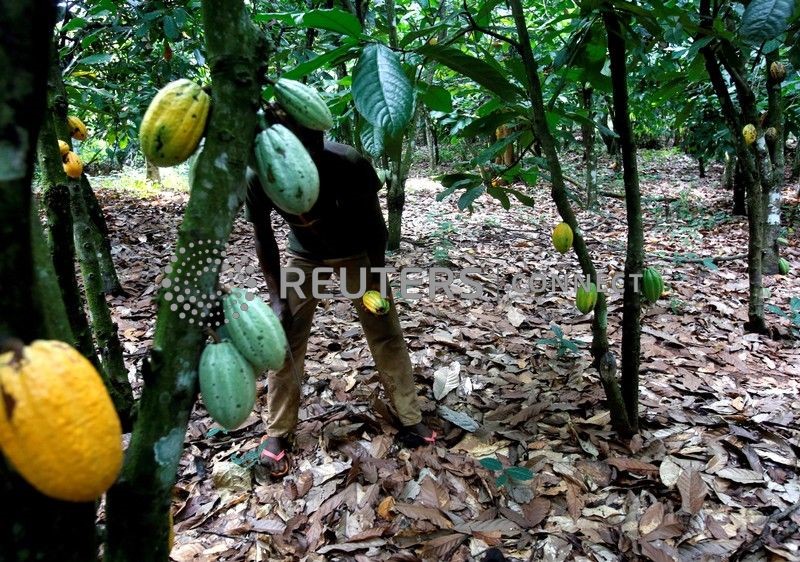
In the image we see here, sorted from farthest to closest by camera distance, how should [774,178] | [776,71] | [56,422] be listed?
[774,178], [776,71], [56,422]

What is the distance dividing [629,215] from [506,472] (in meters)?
0.98

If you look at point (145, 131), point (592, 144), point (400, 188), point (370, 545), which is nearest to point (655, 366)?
point (370, 545)

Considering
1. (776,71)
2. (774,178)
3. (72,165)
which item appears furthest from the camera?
(774,178)

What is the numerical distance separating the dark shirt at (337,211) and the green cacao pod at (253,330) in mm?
1012

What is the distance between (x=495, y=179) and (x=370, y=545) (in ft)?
4.16

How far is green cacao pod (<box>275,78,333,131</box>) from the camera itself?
75 cm

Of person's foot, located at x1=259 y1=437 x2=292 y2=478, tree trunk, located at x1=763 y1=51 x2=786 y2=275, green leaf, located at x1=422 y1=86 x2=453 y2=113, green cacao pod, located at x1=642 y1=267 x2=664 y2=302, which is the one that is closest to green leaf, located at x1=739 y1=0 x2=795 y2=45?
green leaf, located at x1=422 y1=86 x2=453 y2=113

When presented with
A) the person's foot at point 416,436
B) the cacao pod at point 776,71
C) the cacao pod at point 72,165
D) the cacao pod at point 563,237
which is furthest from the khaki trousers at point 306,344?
the cacao pod at point 776,71

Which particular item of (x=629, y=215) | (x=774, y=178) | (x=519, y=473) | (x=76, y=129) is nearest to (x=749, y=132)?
(x=774, y=178)

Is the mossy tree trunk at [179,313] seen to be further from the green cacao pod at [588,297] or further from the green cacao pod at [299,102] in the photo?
the green cacao pod at [588,297]

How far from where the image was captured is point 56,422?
0.43 metres

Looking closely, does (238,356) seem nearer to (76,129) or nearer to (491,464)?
(491,464)

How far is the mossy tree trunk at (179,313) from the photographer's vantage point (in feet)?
1.95

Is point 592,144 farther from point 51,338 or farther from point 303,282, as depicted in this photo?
point 51,338
